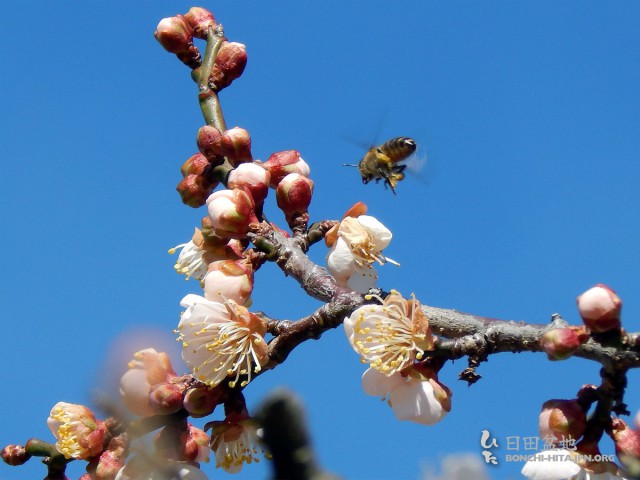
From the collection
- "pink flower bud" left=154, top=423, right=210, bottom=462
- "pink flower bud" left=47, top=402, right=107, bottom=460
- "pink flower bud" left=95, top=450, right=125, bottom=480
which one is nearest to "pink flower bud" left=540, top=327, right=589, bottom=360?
"pink flower bud" left=154, top=423, right=210, bottom=462

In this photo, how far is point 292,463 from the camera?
2.79ft

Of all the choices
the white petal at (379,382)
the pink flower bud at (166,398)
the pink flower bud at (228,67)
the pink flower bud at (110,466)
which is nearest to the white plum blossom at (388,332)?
the white petal at (379,382)

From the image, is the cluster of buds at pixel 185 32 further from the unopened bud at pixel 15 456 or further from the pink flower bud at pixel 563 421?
the pink flower bud at pixel 563 421

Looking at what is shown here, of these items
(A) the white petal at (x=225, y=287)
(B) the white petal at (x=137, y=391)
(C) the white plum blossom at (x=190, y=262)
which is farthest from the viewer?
(C) the white plum blossom at (x=190, y=262)

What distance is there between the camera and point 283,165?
361cm

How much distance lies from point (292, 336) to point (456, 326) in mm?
600

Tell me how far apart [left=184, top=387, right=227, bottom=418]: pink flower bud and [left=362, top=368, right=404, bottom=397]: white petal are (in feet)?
1.86

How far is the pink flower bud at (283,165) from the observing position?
3.60m

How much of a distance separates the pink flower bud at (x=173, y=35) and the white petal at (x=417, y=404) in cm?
240

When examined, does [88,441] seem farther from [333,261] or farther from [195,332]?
[333,261]

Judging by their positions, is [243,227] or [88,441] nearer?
[88,441]

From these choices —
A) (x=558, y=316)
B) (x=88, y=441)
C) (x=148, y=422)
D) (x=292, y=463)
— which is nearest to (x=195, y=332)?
(x=148, y=422)

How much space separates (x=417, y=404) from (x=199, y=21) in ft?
8.76

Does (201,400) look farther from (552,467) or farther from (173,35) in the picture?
(173,35)
